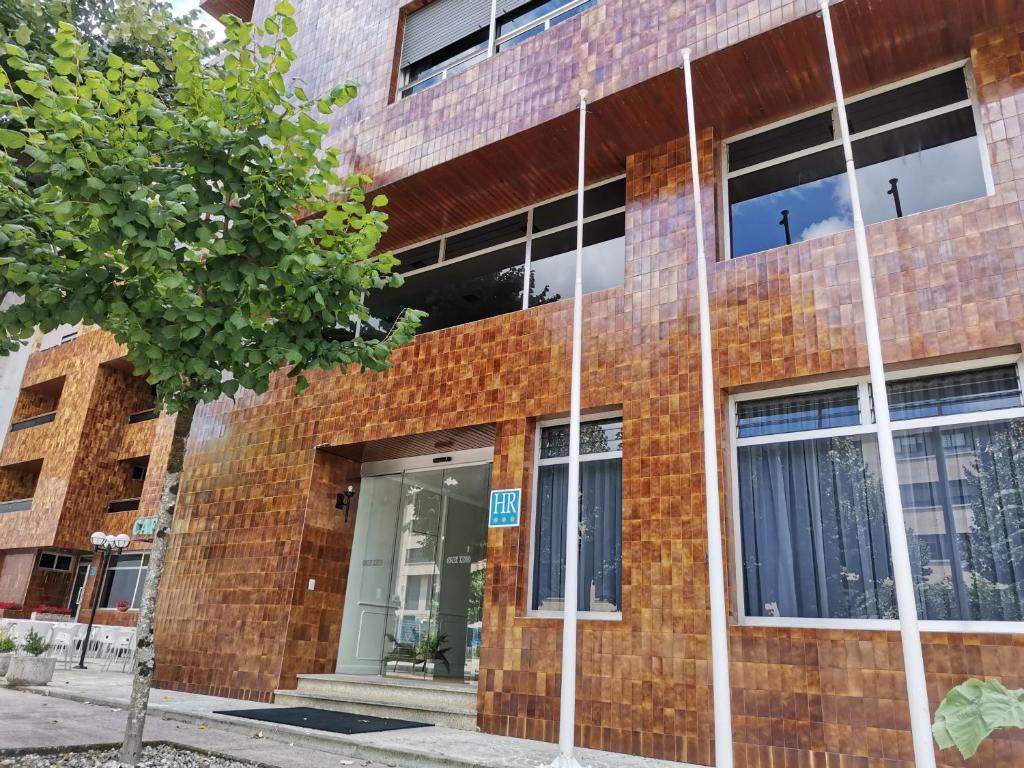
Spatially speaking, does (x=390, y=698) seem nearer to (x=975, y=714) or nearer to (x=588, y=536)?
(x=588, y=536)

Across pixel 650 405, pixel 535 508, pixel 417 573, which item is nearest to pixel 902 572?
pixel 650 405

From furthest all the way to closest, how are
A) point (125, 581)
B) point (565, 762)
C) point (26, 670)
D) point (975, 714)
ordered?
point (125, 581)
point (26, 670)
point (565, 762)
point (975, 714)

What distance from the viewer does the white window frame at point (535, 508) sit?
25.5 feet

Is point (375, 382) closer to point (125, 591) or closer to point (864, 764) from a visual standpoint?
point (864, 764)

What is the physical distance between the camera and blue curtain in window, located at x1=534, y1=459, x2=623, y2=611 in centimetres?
793

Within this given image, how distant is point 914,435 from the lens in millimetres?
6605

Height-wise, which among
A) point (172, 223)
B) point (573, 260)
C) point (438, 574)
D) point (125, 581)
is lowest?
point (438, 574)

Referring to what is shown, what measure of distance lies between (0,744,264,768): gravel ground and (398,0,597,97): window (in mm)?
9381

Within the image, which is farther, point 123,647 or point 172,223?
point 123,647

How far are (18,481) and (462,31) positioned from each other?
78.1 feet

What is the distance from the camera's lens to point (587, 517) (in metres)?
8.27

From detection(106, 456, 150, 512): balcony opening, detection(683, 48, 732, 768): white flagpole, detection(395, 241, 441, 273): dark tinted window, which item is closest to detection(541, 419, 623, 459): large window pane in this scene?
detection(683, 48, 732, 768): white flagpole

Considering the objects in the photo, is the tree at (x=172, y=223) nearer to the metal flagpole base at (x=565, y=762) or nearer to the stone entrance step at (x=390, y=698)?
the metal flagpole base at (x=565, y=762)

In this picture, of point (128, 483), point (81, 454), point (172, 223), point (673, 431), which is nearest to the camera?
point (172, 223)
